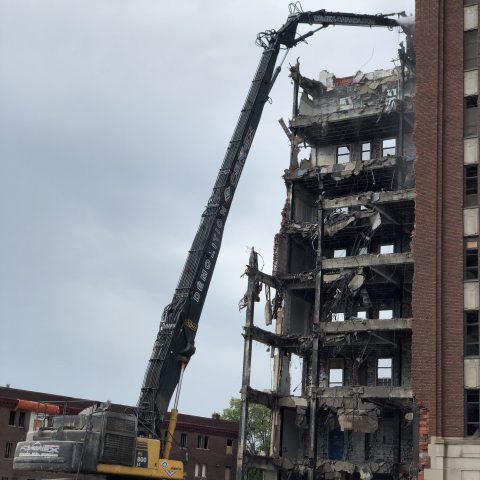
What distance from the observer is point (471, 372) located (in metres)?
37.7

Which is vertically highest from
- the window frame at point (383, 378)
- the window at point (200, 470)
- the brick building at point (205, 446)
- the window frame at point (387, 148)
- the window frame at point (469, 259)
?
the window frame at point (387, 148)

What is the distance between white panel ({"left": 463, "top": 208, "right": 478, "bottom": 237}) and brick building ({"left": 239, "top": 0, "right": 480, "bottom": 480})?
0.07 m

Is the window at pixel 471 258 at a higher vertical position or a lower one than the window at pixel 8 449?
higher

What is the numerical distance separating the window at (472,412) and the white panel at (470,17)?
1844 centimetres

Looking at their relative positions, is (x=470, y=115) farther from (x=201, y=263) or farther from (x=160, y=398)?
(x=160, y=398)

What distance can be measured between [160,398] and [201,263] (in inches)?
246

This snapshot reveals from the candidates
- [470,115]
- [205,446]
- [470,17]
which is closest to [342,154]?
[470,17]

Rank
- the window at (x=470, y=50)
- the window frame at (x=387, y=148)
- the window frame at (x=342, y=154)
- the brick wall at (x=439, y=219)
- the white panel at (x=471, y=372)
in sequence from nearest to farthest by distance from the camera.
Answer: the white panel at (x=471, y=372)
the brick wall at (x=439, y=219)
the window at (x=470, y=50)
the window frame at (x=387, y=148)
the window frame at (x=342, y=154)

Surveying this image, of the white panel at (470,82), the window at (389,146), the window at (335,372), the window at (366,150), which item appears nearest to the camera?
the white panel at (470,82)

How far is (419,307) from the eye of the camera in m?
39.5

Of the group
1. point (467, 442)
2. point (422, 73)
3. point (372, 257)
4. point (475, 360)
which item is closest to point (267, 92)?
point (422, 73)

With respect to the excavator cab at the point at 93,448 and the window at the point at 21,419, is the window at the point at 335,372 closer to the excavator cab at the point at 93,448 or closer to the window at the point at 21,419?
the excavator cab at the point at 93,448

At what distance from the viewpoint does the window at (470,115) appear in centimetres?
4184

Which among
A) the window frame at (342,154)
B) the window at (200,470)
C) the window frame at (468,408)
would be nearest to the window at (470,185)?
the window frame at (468,408)
